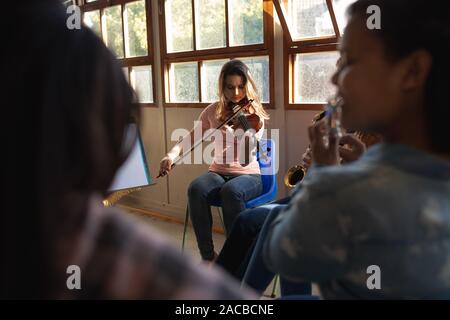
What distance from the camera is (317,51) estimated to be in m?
2.44

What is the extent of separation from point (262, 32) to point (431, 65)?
7.08 ft

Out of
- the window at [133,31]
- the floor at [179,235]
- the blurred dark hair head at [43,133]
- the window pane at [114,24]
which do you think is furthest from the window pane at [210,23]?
the blurred dark hair head at [43,133]

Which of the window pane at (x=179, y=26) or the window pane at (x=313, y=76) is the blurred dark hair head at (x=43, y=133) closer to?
the window pane at (x=313, y=76)

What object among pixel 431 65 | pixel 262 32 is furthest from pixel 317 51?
pixel 431 65

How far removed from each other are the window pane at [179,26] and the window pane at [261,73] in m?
0.55

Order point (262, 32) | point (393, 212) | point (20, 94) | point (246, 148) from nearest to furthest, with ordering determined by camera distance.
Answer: point (20, 94) < point (393, 212) < point (246, 148) < point (262, 32)

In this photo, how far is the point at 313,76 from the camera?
254 centimetres

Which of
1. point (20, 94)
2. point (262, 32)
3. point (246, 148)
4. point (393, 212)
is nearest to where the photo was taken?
point (20, 94)

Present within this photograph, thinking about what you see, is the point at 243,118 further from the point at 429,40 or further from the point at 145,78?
the point at 429,40

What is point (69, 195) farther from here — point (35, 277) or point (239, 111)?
point (239, 111)

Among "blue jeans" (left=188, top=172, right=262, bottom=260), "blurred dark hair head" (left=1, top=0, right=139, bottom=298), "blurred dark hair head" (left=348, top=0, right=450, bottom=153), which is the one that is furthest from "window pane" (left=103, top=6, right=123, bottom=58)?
"blurred dark hair head" (left=1, top=0, right=139, bottom=298)

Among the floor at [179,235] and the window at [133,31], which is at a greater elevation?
the window at [133,31]

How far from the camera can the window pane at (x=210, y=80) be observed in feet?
9.95
